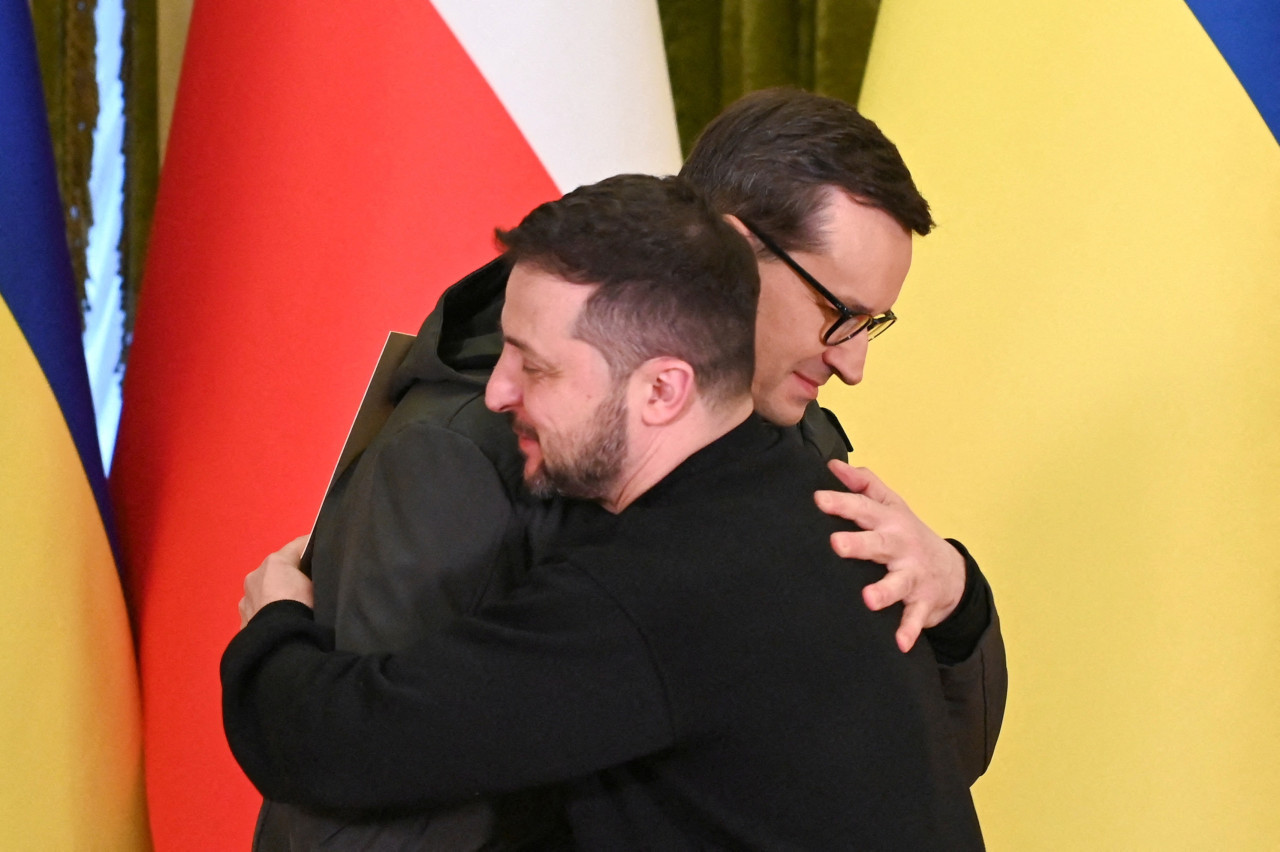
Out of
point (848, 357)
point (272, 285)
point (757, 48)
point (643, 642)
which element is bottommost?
point (643, 642)

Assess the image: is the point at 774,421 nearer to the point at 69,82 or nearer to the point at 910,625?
the point at 910,625

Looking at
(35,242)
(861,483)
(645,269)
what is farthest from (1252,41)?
(35,242)

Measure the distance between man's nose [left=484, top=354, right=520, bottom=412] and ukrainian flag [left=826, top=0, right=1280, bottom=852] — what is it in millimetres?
522

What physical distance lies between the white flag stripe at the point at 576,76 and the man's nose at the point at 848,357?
12.7 inches

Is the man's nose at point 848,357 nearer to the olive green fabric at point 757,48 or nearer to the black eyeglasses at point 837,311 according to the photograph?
the black eyeglasses at point 837,311

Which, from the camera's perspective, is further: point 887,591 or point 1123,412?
point 1123,412

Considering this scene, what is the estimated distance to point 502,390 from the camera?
667 mm

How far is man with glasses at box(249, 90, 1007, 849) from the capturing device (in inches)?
25.5

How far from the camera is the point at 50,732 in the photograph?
900 mm

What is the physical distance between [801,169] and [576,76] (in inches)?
12.6

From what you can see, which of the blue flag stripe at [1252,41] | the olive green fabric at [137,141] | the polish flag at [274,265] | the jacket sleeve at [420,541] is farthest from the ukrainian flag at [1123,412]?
the olive green fabric at [137,141]

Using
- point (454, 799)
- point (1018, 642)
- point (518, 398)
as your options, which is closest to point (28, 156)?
point (518, 398)

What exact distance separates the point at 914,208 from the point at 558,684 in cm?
47

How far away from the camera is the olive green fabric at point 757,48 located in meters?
1.53
